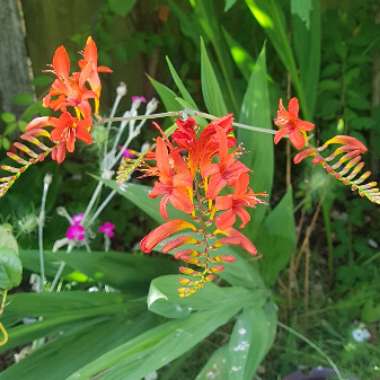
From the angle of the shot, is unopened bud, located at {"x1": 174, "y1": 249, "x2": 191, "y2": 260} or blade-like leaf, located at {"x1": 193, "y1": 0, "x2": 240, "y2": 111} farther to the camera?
blade-like leaf, located at {"x1": 193, "y1": 0, "x2": 240, "y2": 111}

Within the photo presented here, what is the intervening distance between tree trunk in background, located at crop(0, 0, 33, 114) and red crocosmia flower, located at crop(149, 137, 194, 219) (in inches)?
51.7

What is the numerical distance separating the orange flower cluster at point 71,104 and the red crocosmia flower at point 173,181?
11cm

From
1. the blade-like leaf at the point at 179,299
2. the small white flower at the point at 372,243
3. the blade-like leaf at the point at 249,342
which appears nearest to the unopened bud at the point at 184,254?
the blade-like leaf at the point at 179,299

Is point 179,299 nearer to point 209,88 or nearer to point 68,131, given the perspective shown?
point 209,88

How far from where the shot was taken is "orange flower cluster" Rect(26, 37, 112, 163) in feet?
2.83

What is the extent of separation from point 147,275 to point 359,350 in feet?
1.88

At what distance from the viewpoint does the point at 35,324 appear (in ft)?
4.50

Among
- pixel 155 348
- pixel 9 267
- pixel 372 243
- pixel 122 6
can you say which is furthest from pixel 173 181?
pixel 372 243

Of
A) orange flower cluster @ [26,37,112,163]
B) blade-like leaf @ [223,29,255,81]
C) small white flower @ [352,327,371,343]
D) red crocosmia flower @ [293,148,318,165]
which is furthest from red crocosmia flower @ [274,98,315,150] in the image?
small white flower @ [352,327,371,343]

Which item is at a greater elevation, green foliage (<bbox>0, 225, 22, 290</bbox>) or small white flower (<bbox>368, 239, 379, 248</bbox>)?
green foliage (<bbox>0, 225, 22, 290</bbox>)

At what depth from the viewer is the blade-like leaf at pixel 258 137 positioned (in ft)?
4.83

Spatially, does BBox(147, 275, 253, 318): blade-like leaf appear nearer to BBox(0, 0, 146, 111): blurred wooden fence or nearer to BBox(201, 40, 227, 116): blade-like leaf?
BBox(201, 40, 227, 116): blade-like leaf


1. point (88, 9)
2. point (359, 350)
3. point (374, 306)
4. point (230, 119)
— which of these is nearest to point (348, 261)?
point (374, 306)

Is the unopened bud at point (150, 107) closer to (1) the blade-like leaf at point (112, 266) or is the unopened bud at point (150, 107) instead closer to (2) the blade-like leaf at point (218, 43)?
(2) the blade-like leaf at point (218, 43)
